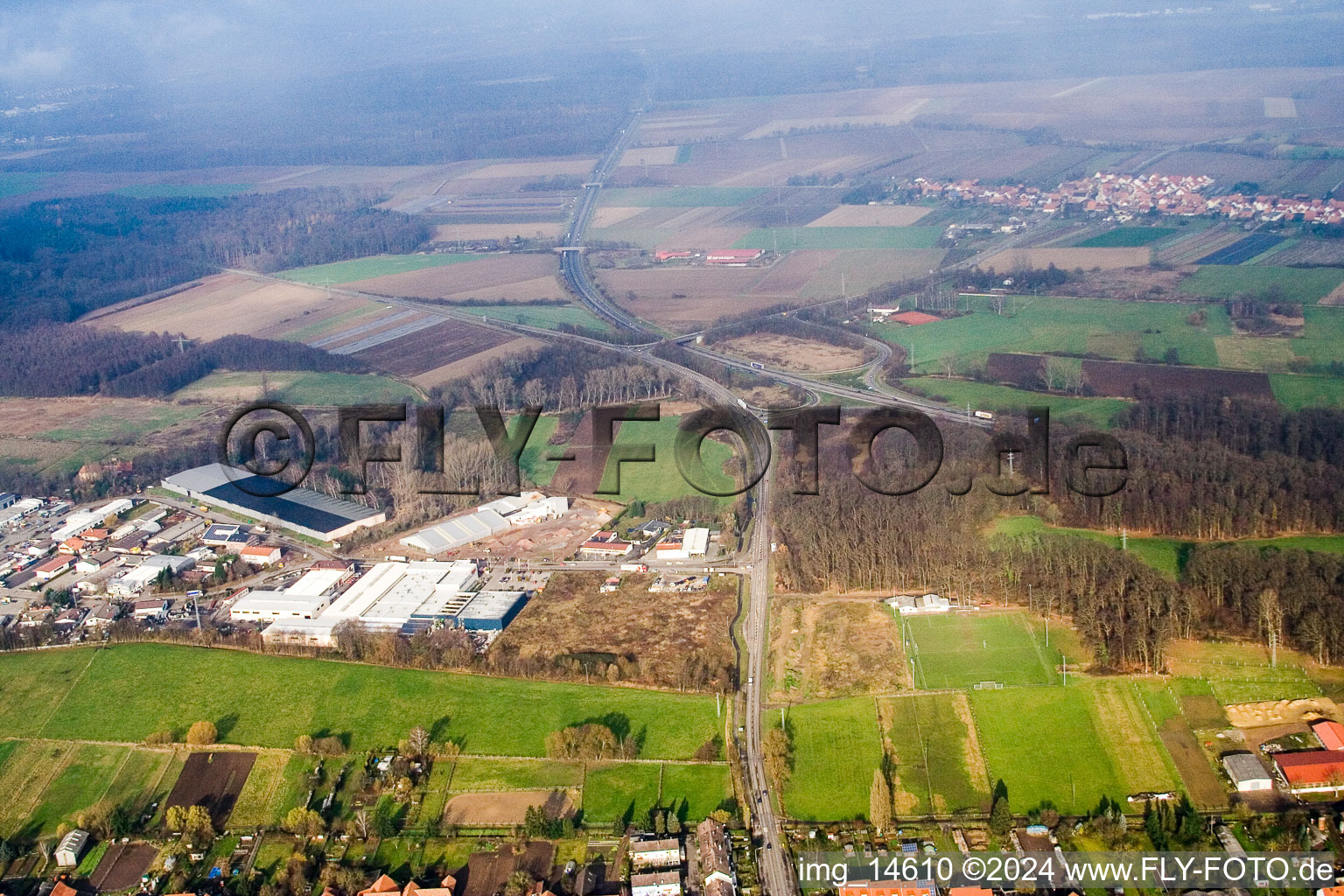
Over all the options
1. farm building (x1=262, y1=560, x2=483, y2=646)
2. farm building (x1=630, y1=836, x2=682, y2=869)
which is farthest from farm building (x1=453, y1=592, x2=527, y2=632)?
farm building (x1=630, y1=836, x2=682, y2=869)

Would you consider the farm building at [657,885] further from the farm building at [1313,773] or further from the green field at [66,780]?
the farm building at [1313,773]

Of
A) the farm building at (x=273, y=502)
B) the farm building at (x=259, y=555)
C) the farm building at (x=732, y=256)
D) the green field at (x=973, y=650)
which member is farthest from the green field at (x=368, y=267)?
the green field at (x=973, y=650)

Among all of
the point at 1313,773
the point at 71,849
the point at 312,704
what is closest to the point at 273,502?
the point at 312,704

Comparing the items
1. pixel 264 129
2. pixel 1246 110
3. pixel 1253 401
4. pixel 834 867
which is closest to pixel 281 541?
pixel 834 867

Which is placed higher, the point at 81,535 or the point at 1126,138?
the point at 1126,138

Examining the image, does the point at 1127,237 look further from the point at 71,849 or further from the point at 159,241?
the point at 71,849

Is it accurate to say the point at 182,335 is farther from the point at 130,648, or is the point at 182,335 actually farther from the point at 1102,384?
the point at 1102,384

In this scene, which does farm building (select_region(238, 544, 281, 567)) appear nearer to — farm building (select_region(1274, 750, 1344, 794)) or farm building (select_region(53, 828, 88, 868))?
farm building (select_region(53, 828, 88, 868))
